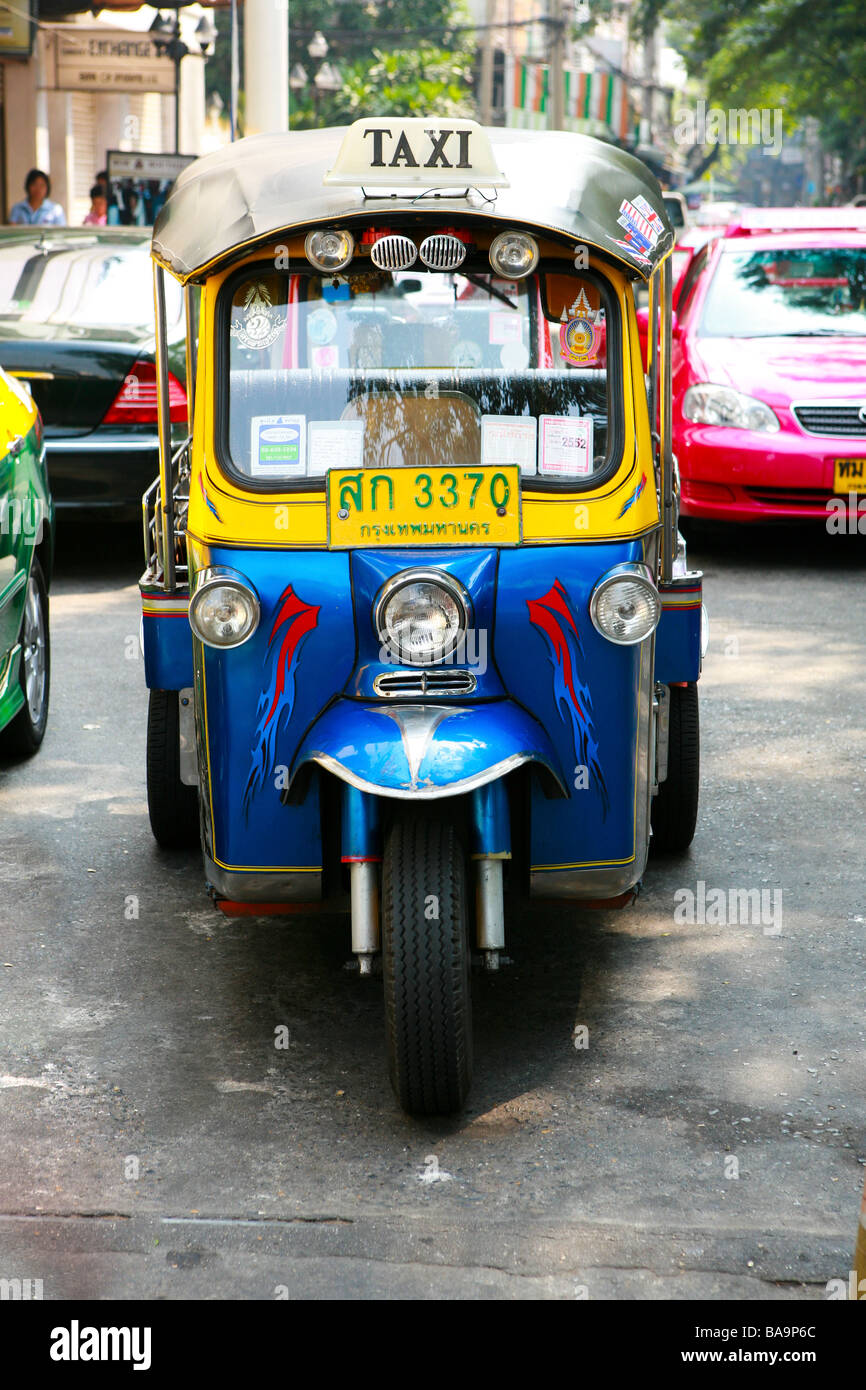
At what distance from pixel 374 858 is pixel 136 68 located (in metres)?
19.5

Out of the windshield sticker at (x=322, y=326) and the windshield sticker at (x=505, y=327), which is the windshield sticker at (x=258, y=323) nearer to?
the windshield sticker at (x=322, y=326)

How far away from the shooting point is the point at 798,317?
34.3ft

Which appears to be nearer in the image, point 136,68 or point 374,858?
point 374,858


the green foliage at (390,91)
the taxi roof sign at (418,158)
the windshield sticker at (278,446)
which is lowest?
the windshield sticker at (278,446)

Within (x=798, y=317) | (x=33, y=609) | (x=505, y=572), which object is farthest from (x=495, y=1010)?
(x=798, y=317)

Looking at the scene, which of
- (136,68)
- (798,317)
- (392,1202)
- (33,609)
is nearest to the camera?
(392,1202)

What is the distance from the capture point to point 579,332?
4.21m

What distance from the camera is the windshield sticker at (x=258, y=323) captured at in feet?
13.7

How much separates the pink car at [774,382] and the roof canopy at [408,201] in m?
5.17

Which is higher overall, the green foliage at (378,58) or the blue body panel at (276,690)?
the green foliage at (378,58)

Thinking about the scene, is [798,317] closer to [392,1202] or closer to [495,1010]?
[495,1010]

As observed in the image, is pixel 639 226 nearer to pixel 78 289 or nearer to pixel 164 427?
pixel 164 427

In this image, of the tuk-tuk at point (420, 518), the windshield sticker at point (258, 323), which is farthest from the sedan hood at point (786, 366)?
the windshield sticker at point (258, 323)

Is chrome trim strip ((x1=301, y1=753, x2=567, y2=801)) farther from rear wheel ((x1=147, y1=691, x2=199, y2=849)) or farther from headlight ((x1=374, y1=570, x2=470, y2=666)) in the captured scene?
rear wheel ((x1=147, y1=691, x2=199, y2=849))
